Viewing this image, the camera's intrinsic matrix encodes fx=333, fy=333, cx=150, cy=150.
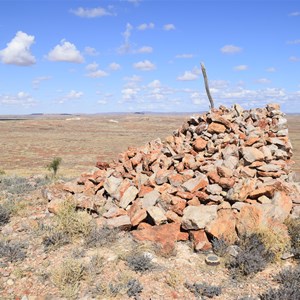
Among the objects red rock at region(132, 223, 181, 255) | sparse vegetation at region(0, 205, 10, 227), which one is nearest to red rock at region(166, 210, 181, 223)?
red rock at region(132, 223, 181, 255)

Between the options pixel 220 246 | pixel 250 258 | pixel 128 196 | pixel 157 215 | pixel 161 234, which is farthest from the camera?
pixel 128 196

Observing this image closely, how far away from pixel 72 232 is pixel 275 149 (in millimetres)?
6397

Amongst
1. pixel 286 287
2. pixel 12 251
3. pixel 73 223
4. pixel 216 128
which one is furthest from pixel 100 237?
pixel 216 128

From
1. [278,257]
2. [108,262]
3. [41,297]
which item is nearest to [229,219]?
[278,257]

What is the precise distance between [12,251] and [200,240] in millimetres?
4183

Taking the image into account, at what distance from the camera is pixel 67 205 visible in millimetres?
9023

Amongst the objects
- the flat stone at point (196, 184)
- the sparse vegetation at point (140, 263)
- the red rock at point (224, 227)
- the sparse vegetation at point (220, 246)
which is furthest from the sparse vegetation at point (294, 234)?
the sparse vegetation at point (140, 263)

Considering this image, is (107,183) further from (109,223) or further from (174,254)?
(174,254)

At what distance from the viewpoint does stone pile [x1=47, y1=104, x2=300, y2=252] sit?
25.7 feet

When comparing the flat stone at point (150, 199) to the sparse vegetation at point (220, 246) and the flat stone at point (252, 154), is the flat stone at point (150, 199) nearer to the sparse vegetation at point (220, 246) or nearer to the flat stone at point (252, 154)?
the sparse vegetation at point (220, 246)

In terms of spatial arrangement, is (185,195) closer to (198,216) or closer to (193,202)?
(193,202)

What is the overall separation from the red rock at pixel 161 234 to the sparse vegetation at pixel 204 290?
1.41 meters

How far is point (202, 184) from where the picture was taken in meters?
8.71

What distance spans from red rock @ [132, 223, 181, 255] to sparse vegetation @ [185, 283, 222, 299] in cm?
141
